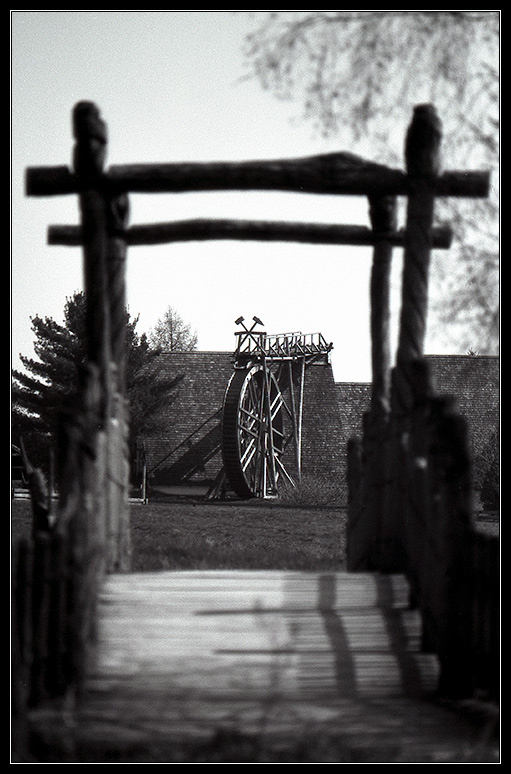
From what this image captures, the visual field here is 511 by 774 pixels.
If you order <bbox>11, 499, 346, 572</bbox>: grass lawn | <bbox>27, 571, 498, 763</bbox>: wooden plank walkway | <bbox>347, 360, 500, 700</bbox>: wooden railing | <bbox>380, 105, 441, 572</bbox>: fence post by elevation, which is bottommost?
<bbox>11, 499, 346, 572</bbox>: grass lawn

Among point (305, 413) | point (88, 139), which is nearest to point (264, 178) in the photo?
point (88, 139)

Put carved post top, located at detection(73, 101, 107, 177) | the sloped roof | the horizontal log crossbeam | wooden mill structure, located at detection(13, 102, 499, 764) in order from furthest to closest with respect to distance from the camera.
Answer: the sloped roof
the horizontal log crossbeam
carved post top, located at detection(73, 101, 107, 177)
wooden mill structure, located at detection(13, 102, 499, 764)

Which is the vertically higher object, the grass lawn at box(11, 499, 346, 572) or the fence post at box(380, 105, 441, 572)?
the fence post at box(380, 105, 441, 572)

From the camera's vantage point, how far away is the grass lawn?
29.8 ft

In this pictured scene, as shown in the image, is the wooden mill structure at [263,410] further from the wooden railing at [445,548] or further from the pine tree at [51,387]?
the wooden railing at [445,548]

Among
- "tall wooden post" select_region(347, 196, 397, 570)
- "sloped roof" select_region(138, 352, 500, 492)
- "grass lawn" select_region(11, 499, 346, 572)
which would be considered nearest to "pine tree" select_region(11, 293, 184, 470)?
"sloped roof" select_region(138, 352, 500, 492)

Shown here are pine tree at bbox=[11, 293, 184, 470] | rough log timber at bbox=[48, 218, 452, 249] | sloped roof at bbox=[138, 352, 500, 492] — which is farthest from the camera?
sloped roof at bbox=[138, 352, 500, 492]

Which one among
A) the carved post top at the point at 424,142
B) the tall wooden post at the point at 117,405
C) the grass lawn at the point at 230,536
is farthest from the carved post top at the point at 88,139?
the grass lawn at the point at 230,536

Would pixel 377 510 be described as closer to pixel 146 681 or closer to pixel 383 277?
pixel 383 277

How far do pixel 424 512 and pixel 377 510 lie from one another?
3.62 ft

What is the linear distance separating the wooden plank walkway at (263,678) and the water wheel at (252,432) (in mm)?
20135

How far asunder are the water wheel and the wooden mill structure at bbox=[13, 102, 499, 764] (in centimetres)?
1845

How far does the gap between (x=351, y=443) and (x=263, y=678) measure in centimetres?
282

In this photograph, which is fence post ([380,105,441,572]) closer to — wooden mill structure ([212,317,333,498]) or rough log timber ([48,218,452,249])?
rough log timber ([48,218,452,249])
